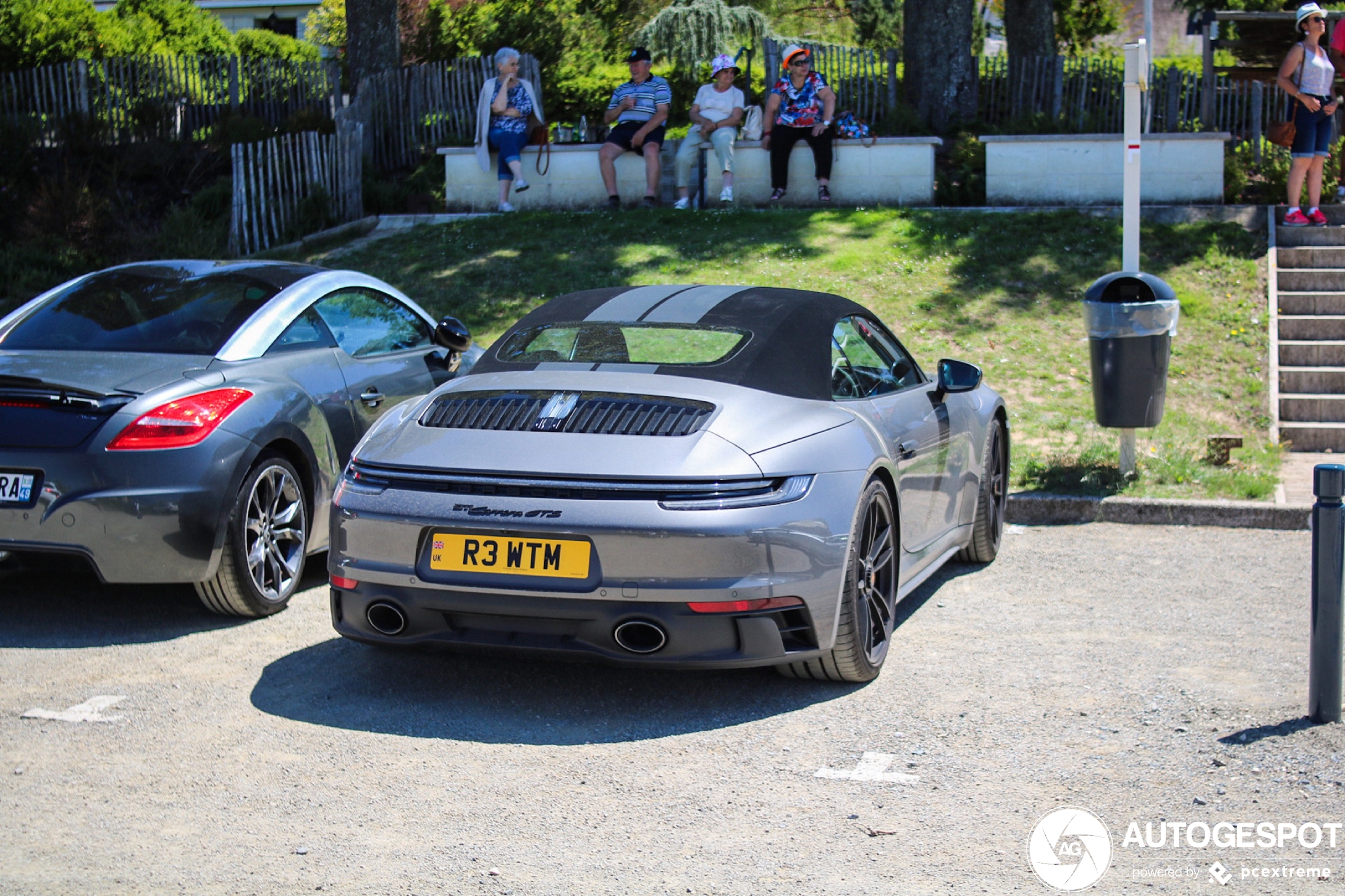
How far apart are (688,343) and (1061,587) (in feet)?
8.52

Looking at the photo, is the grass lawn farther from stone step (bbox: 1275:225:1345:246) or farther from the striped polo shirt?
the striped polo shirt

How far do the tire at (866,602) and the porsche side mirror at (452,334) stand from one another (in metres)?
2.69

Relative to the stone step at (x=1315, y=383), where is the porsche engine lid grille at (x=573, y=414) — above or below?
above

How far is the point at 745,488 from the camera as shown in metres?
4.66

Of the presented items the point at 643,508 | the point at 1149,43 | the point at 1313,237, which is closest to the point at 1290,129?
the point at 1313,237

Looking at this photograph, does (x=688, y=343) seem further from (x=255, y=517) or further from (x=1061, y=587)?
(x=1061, y=587)

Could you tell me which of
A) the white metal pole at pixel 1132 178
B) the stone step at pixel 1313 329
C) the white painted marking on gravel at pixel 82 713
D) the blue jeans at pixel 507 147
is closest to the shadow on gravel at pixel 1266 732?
the white painted marking on gravel at pixel 82 713

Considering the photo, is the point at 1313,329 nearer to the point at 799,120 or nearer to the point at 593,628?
the point at 799,120

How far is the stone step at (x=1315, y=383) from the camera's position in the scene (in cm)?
1072

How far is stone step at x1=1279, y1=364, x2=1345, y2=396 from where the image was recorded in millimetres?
10719

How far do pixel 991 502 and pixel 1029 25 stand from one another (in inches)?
600

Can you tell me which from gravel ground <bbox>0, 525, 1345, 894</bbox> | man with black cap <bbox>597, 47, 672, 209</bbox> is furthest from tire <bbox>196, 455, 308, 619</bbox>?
man with black cap <bbox>597, 47, 672, 209</bbox>

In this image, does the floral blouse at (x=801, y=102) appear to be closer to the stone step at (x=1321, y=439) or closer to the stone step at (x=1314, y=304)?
the stone step at (x=1314, y=304)

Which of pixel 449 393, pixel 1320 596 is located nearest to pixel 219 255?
pixel 449 393
